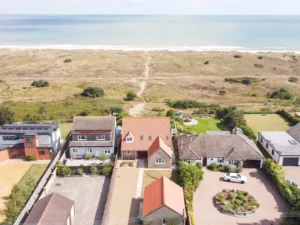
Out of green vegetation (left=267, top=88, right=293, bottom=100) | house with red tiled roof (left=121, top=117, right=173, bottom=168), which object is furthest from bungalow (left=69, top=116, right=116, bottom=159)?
green vegetation (left=267, top=88, right=293, bottom=100)

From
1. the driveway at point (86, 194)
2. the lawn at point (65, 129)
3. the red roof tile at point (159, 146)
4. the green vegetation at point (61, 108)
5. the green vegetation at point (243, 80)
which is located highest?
the green vegetation at point (243, 80)

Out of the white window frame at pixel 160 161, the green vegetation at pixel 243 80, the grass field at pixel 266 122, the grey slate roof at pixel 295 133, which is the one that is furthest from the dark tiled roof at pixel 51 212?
the green vegetation at pixel 243 80

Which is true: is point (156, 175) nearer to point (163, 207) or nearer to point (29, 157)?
point (163, 207)

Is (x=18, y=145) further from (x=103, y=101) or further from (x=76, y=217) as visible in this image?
(x=103, y=101)

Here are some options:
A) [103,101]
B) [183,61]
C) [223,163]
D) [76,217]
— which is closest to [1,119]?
[103,101]

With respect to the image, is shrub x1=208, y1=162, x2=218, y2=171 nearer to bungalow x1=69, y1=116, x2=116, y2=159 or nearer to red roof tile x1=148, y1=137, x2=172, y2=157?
red roof tile x1=148, y1=137, x2=172, y2=157

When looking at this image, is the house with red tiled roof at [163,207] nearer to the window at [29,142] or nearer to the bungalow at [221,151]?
the bungalow at [221,151]
